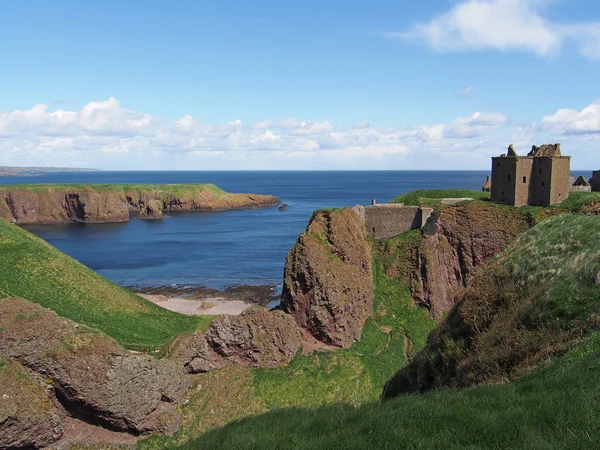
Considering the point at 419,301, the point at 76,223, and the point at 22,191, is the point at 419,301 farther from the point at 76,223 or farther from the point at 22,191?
Answer: the point at 22,191

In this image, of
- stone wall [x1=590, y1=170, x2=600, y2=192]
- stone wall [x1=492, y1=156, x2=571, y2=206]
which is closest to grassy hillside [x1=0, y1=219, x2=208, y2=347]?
stone wall [x1=492, y1=156, x2=571, y2=206]

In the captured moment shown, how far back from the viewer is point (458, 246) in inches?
1750

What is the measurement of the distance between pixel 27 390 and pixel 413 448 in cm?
1998

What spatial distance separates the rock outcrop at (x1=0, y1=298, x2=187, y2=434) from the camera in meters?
22.8

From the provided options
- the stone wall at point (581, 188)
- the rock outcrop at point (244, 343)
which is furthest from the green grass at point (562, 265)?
the stone wall at point (581, 188)

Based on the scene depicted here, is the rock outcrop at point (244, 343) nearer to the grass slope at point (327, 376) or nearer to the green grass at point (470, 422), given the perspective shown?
the grass slope at point (327, 376)

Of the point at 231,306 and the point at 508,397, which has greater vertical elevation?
the point at 508,397

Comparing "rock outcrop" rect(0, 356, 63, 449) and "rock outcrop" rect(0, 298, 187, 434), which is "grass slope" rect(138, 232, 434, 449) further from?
"rock outcrop" rect(0, 356, 63, 449)

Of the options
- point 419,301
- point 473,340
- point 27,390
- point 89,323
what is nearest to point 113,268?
point 89,323

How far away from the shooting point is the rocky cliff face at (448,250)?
141 ft

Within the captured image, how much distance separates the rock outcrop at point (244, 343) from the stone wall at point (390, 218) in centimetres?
1626

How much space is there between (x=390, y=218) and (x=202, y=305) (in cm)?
2542

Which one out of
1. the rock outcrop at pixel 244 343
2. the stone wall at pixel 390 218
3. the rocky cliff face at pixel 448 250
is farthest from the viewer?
the stone wall at pixel 390 218

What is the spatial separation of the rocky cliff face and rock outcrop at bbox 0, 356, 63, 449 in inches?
1196
